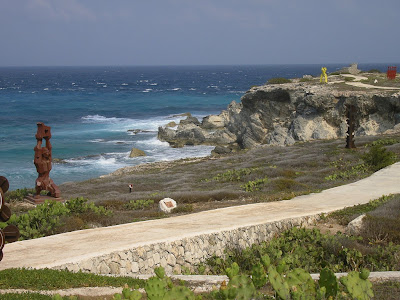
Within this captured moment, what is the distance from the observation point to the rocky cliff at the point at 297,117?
3928cm

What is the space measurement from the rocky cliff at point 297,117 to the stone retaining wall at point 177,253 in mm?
27655

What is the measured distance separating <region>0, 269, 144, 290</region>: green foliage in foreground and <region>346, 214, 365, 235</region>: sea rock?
615cm

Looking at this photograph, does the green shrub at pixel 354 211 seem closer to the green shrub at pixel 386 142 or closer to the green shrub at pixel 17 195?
the green shrub at pixel 17 195

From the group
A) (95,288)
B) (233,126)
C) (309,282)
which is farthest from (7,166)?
(309,282)

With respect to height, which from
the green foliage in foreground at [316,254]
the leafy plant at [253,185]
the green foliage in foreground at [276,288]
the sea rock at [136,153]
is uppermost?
the green foliage in foreground at [276,288]

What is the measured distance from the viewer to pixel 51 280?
8195 millimetres

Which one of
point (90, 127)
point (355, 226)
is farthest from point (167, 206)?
point (90, 127)

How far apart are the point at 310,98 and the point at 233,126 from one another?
1505 cm

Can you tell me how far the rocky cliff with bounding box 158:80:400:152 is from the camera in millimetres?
39281

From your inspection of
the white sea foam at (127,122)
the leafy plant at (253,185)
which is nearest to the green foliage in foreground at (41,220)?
the leafy plant at (253,185)

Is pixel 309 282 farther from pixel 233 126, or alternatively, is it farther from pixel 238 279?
pixel 233 126

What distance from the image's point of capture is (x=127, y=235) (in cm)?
1145

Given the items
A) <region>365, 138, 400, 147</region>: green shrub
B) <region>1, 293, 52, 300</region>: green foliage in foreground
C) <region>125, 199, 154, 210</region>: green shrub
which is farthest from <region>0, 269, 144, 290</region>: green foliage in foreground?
<region>365, 138, 400, 147</region>: green shrub

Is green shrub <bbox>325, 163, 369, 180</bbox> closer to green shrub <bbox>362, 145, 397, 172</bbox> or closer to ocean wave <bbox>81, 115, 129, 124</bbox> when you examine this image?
green shrub <bbox>362, 145, 397, 172</bbox>
